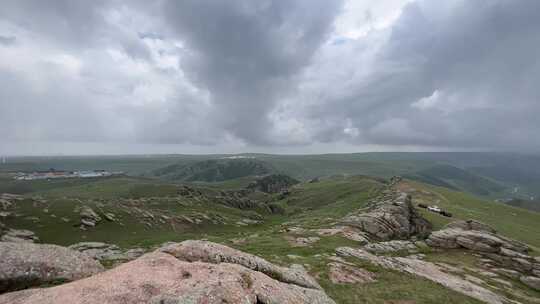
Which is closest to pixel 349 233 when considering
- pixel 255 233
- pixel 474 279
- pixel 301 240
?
pixel 301 240

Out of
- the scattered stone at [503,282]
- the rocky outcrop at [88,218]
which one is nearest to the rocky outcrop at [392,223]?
the scattered stone at [503,282]

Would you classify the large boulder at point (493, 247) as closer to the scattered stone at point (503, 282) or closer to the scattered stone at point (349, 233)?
the scattered stone at point (503, 282)

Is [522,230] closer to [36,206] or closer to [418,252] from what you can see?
[418,252]

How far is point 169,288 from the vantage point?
14148mm

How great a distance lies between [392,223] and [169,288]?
70.9 m

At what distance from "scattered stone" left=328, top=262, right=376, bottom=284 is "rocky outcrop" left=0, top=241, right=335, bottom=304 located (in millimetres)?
10817

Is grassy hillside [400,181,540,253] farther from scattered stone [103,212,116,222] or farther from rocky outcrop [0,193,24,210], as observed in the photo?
rocky outcrop [0,193,24,210]

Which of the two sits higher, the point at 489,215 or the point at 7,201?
the point at 7,201

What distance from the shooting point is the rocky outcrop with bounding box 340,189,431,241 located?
65.4 meters

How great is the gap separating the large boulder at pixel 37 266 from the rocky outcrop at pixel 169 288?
97.9 inches

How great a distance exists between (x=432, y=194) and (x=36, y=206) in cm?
19399

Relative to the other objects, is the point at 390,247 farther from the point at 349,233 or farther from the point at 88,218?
the point at 88,218

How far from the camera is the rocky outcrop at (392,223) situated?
214 feet

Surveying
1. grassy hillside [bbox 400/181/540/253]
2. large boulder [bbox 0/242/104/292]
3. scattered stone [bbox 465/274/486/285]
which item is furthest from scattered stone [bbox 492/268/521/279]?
large boulder [bbox 0/242/104/292]
